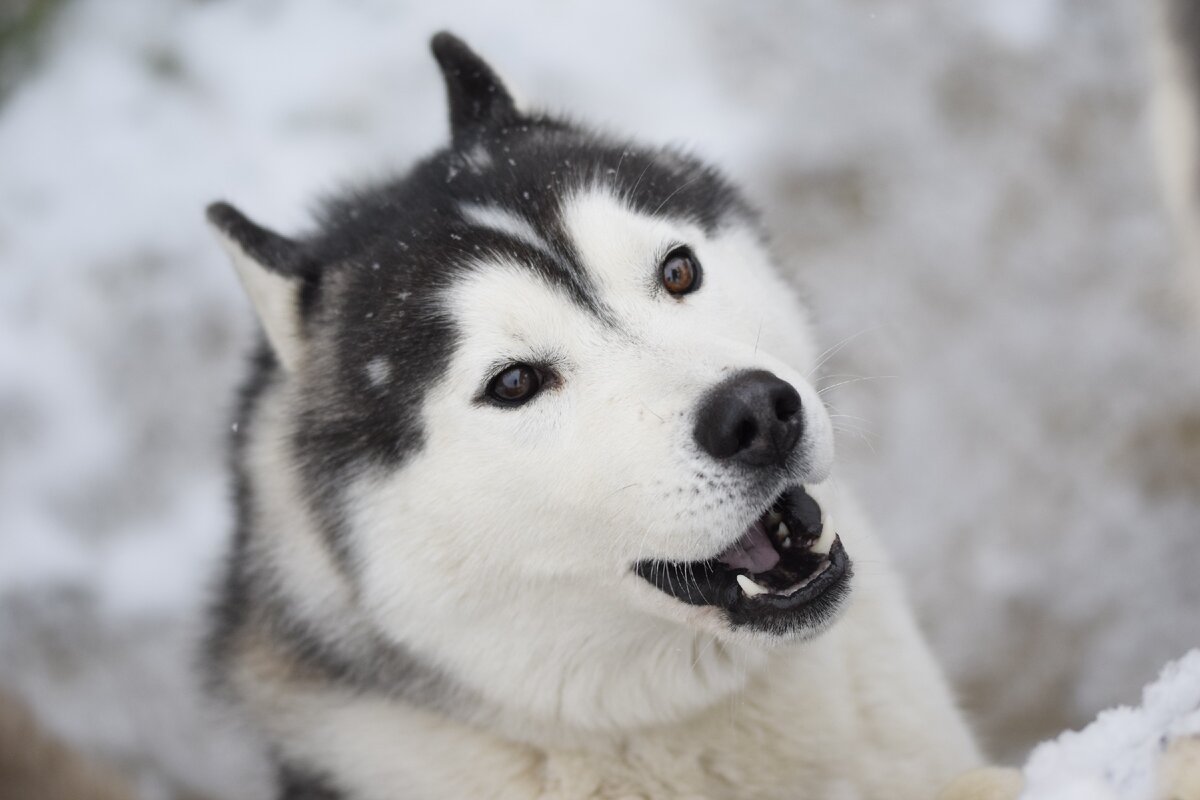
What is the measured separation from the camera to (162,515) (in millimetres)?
4289

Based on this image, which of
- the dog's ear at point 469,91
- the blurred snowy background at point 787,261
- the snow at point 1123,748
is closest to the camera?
the snow at point 1123,748

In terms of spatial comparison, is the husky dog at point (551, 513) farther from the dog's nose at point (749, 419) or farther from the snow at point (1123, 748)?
the snow at point (1123, 748)

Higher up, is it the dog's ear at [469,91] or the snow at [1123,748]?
the dog's ear at [469,91]

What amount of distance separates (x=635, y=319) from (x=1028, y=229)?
301cm

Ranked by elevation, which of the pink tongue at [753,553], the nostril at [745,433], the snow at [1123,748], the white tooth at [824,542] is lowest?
the snow at [1123,748]

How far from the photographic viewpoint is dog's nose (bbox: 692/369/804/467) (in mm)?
1982

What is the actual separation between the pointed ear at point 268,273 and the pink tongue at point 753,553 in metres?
1.10

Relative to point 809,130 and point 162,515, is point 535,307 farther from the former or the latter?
point 809,130

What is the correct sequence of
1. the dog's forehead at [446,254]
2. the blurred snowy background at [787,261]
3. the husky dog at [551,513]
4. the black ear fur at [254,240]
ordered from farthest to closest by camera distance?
the blurred snowy background at [787,261] → the black ear fur at [254,240] → the dog's forehead at [446,254] → the husky dog at [551,513]

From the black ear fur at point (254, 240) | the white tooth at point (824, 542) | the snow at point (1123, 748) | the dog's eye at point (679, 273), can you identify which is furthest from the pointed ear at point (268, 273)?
the snow at point (1123, 748)

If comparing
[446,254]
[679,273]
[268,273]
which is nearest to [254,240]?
[268,273]

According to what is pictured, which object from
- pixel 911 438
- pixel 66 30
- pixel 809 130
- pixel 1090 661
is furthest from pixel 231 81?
pixel 1090 661

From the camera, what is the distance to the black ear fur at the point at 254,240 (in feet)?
8.34

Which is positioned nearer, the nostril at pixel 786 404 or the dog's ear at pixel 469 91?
the nostril at pixel 786 404
